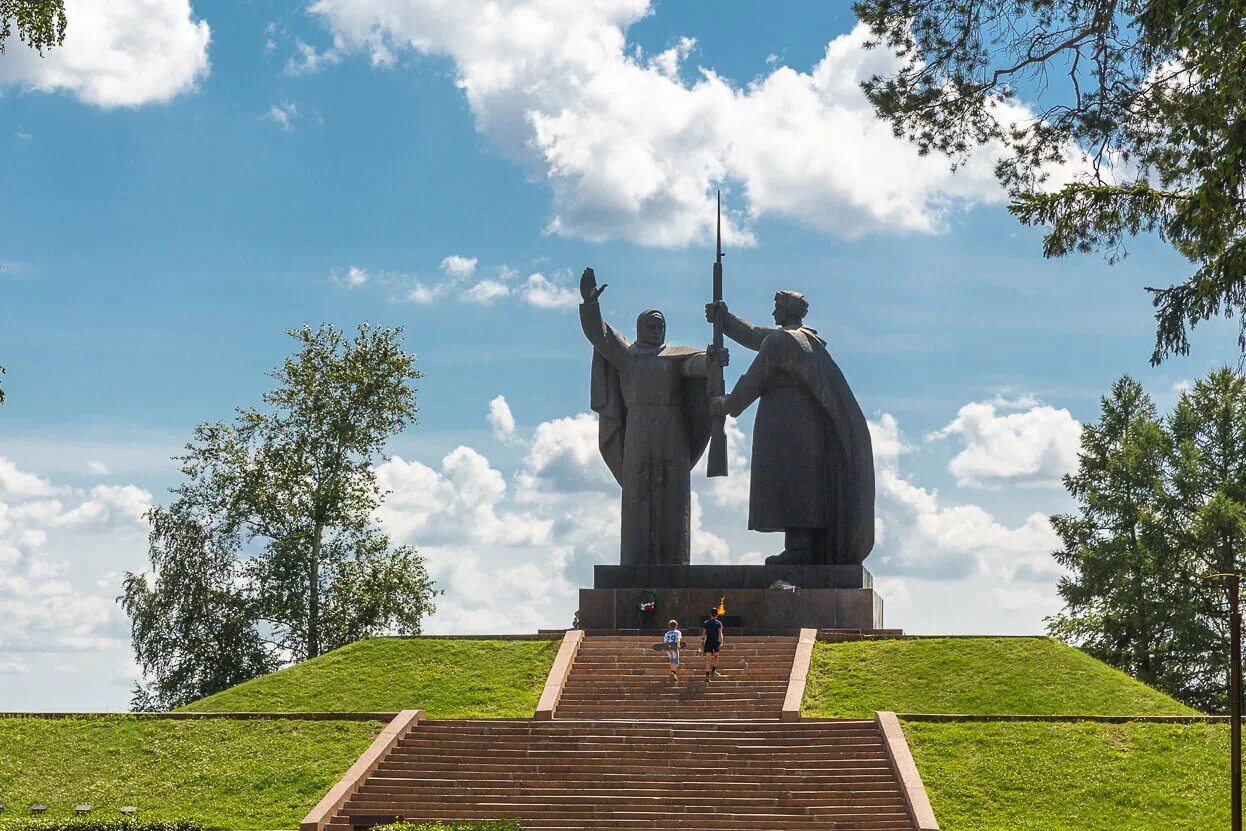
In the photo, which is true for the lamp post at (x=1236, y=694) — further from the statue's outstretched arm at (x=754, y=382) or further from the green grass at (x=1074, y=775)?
the statue's outstretched arm at (x=754, y=382)

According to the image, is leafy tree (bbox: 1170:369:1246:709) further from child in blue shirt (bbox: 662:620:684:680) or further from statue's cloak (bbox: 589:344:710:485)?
child in blue shirt (bbox: 662:620:684:680)

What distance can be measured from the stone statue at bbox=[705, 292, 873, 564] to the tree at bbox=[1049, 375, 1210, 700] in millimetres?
9495

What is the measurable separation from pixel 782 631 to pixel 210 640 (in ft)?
48.4

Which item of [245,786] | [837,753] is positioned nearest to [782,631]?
[837,753]


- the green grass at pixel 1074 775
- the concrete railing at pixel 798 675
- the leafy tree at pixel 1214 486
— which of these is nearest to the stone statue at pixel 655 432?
the concrete railing at pixel 798 675

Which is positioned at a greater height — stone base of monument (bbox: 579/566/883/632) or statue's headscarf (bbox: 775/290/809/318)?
statue's headscarf (bbox: 775/290/809/318)

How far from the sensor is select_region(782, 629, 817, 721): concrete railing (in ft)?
71.4

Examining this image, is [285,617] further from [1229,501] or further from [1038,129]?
[1038,129]

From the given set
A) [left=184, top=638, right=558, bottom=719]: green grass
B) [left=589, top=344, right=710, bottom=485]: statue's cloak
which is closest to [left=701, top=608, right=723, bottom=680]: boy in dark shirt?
[left=184, top=638, right=558, bottom=719]: green grass

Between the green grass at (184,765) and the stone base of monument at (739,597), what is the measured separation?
606 centimetres

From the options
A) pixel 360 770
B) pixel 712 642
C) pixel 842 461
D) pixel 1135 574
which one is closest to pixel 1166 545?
pixel 1135 574

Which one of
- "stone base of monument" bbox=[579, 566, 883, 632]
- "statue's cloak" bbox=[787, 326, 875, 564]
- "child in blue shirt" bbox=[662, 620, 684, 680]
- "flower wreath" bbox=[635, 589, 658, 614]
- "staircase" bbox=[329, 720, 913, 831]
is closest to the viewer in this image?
"staircase" bbox=[329, 720, 913, 831]

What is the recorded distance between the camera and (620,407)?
96.9 ft

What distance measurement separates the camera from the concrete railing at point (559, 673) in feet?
73.1
